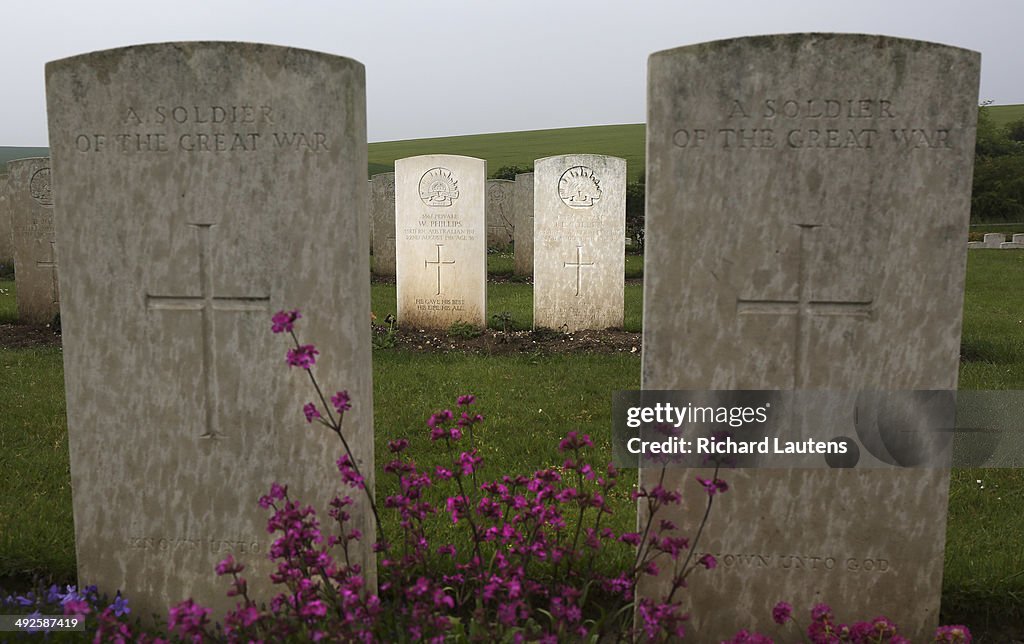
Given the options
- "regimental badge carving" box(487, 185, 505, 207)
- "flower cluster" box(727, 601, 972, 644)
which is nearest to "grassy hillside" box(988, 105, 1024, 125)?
"regimental badge carving" box(487, 185, 505, 207)

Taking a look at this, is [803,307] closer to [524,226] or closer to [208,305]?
[208,305]

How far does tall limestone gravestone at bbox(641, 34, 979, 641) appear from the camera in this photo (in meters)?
2.73

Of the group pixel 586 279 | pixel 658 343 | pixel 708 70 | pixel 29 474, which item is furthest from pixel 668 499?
pixel 586 279

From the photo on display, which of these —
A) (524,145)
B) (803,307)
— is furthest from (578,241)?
(524,145)

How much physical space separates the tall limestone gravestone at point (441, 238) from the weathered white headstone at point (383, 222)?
534 cm

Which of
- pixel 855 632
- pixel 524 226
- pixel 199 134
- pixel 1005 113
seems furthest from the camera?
pixel 1005 113

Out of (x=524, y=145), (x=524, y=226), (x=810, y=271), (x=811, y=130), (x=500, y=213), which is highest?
(x=524, y=145)

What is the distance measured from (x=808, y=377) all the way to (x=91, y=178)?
2.69 meters

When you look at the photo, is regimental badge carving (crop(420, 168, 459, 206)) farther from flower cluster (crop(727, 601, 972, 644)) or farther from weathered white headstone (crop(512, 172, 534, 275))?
flower cluster (crop(727, 601, 972, 644))

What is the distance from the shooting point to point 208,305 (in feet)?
9.75

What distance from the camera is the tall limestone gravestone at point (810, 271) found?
273 cm

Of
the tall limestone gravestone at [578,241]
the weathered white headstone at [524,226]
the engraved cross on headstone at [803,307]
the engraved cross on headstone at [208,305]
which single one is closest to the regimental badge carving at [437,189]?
the tall limestone gravestone at [578,241]

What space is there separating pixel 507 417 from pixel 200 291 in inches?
114

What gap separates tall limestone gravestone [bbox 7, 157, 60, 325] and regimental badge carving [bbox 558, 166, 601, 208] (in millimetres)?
5741
